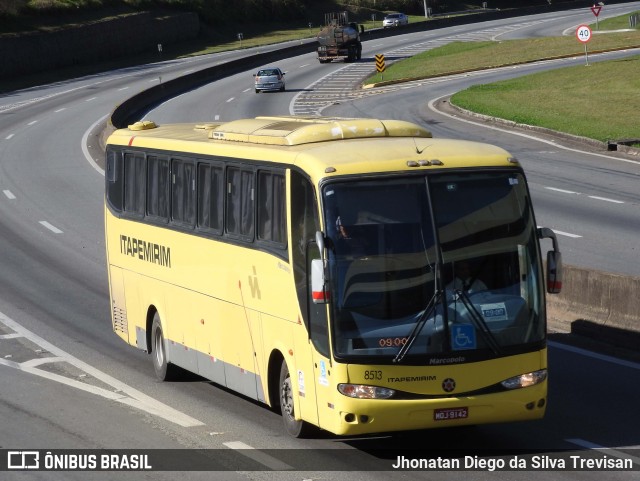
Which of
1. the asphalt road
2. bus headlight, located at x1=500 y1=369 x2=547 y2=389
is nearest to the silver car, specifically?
the asphalt road

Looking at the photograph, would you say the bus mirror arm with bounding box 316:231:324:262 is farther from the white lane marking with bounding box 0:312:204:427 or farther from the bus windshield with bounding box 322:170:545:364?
the white lane marking with bounding box 0:312:204:427


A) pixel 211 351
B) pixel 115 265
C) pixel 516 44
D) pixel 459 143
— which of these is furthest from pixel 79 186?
pixel 516 44

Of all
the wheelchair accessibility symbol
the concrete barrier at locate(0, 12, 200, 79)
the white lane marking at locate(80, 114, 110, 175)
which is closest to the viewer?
the wheelchair accessibility symbol

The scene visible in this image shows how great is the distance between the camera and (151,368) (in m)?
16.1

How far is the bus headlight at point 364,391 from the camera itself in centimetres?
1064

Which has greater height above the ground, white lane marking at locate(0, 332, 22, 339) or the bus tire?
the bus tire

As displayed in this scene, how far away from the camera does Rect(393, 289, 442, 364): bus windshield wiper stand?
34.9ft

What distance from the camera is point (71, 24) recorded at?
89.7m

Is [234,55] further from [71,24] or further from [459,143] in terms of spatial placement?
[459,143]

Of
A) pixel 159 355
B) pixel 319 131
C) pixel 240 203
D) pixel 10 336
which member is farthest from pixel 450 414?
pixel 10 336

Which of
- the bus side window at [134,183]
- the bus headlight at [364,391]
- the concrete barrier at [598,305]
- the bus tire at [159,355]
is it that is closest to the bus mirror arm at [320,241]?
the bus headlight at [364,391]

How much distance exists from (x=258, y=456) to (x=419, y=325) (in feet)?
6.61

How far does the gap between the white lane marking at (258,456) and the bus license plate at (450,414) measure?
4.57 feet

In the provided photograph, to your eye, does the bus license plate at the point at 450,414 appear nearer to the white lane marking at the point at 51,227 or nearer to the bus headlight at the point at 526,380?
the bus headlight at the point at 526,380
